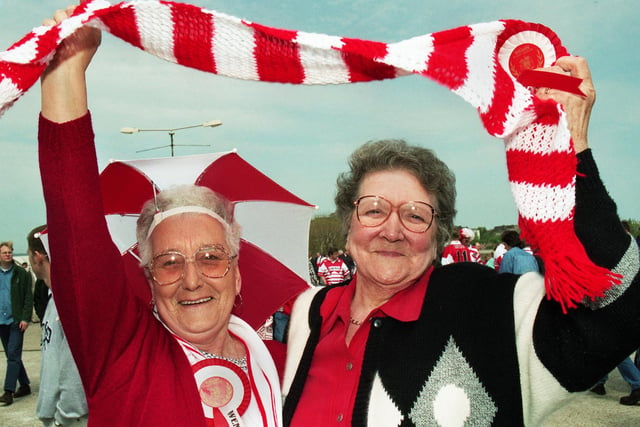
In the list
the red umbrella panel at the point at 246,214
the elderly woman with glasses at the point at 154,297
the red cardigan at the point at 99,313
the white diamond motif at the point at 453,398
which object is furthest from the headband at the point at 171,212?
the white diamond motif at the point at 453,398

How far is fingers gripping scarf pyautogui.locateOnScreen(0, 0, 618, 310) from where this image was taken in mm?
1573

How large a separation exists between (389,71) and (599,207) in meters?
0.70

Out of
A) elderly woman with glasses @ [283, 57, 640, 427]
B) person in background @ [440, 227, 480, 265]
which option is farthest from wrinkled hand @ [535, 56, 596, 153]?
person in background @ [440, 227, 480, 265]

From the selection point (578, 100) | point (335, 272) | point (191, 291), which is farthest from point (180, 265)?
point (335, 272)

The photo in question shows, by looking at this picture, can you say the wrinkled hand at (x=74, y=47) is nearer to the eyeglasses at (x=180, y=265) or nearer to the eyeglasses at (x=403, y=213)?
the eyeglasses at (x=180, y=265)

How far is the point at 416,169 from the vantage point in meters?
2.39

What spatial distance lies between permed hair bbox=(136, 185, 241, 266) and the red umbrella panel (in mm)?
206

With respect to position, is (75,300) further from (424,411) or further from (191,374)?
(424,411)

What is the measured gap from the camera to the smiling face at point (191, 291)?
2.26 metres

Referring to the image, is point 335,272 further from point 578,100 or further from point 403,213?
point 578,100

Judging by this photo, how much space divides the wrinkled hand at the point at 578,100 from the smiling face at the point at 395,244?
82 centimetres

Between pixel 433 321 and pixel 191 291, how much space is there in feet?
3.08

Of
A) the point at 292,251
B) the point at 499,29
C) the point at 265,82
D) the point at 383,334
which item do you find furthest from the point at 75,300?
the point at 292,251

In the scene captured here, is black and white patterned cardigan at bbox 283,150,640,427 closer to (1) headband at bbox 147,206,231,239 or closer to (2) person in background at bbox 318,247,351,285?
(1) headband at bbox 147,206,231,239
